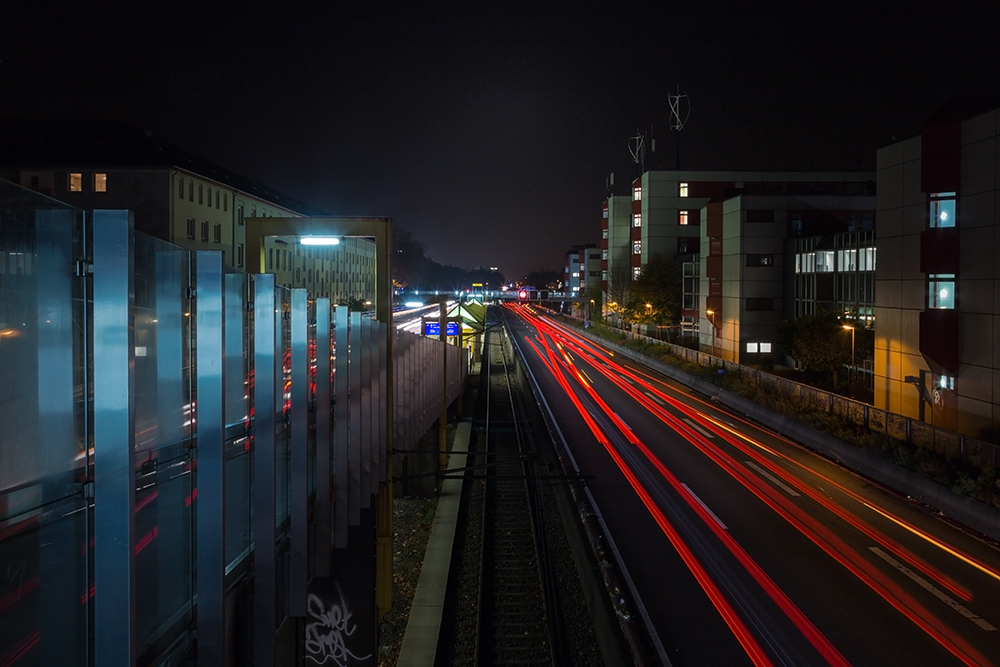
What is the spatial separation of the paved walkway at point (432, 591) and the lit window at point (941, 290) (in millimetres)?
16661

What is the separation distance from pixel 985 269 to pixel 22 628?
84.7 feet

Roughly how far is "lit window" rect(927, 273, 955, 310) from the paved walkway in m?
16.7

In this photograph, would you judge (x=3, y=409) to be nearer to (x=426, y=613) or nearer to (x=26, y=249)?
(x=26, y=249)

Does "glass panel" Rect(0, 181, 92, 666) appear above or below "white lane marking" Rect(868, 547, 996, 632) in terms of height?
above

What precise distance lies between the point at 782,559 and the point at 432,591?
6.27 meters

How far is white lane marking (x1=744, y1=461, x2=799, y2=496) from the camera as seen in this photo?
18.3 metres

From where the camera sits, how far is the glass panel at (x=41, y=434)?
281cm

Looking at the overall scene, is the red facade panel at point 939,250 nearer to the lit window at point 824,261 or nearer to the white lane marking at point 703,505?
the white lane marking at point 703,505

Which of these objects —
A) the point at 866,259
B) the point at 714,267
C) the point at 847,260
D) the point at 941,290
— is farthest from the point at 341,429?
the point at 714,267

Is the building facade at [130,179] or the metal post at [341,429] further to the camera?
the building facade at [130,179]

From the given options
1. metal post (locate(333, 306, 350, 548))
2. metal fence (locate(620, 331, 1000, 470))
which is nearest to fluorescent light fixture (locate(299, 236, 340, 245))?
metal post (locate(333, 306, 350, 548))

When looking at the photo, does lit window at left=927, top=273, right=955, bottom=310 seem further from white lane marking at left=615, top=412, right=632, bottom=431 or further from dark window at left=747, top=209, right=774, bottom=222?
dark window at left=747, top=209, right=774, bottom=222

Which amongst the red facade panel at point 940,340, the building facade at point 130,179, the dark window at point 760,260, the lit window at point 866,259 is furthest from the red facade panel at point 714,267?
the red facade panel at point 940,340

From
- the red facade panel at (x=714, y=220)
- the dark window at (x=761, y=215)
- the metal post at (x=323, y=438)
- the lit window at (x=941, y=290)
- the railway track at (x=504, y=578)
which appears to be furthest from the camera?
the red facade panel at (x=714, y=220)
